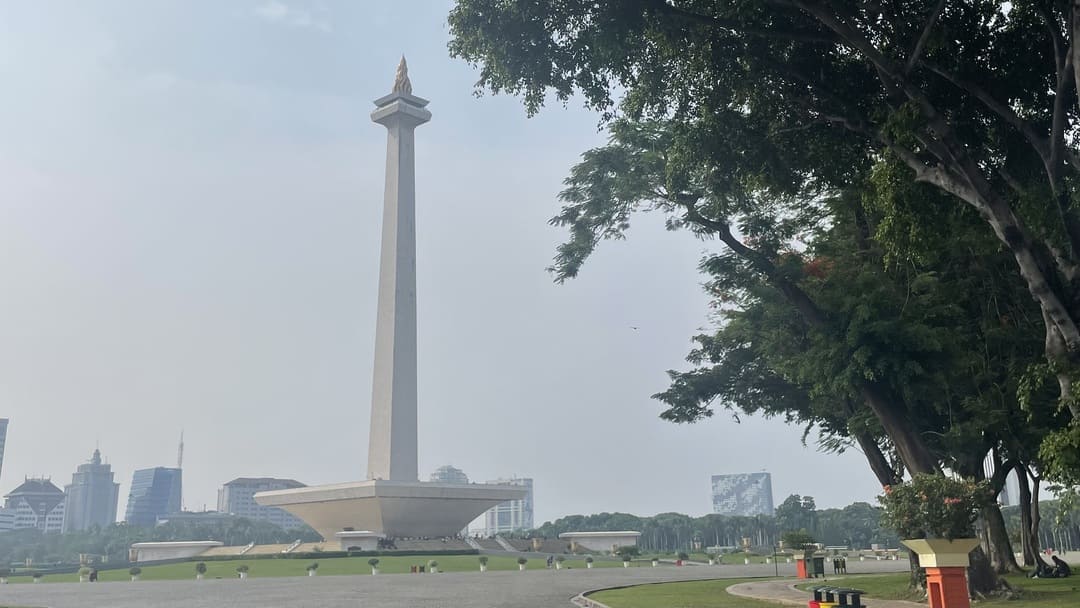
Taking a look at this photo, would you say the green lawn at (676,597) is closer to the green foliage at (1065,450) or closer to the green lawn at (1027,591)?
the green lawn at (1027,591)

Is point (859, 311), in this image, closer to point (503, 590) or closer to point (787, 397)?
point (787, 397)

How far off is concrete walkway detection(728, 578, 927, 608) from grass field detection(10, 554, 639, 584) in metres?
21.2

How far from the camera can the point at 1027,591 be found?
21875 mm

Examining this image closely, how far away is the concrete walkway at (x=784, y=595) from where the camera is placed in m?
20.0

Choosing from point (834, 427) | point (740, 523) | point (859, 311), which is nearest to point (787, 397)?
point (834, 427)

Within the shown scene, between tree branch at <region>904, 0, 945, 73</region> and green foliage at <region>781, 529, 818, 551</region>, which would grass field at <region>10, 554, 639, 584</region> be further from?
tree branch at <region>904, 0, 945, 73</region>

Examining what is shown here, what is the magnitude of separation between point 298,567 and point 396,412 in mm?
21027

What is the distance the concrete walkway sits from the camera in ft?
65.7

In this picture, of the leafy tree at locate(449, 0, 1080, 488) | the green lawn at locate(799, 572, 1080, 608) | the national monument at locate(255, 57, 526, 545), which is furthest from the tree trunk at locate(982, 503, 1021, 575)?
the national monument at locate(255, 57, 526, 545)

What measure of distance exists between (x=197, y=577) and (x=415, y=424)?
28.8m

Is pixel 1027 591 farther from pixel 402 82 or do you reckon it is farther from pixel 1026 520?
pixel 402 82

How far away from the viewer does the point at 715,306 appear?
2998cm

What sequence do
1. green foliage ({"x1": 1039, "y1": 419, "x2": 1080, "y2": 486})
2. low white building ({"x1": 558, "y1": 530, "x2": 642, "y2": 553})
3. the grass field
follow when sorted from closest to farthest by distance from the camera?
green foliage ({"x1": 1039, "y1": 419, "x2": 1080, "y2": 486}) < the grass field < low white building ({"x1": 558, "y1": 530, "x2": 642, "y2": 553})

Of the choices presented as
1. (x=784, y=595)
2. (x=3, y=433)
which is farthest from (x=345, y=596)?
(x=3, y=433)
